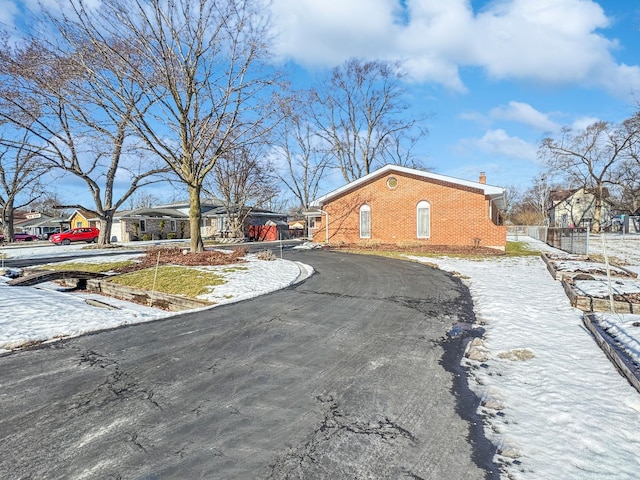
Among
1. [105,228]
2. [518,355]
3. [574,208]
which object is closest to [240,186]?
[105,228]

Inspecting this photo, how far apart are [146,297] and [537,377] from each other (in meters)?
8.99

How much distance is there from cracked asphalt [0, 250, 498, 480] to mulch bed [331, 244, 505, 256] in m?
12.6

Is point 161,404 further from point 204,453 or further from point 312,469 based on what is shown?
point 312,469

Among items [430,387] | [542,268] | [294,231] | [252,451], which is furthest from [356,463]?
[294,231]

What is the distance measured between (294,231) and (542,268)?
3887cm

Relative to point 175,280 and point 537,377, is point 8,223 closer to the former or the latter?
point 175,280

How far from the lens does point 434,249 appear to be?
19.1m

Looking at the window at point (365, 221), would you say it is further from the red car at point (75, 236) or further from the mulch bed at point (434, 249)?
the red car at point (75, 236)

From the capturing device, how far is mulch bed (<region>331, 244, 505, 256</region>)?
1739 centimetres

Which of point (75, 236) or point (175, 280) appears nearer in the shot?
point (175, 280)

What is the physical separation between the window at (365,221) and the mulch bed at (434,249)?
4.08ft

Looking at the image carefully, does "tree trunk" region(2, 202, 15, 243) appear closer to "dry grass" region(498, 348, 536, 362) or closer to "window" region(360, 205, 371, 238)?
"window" region(360, 205, 371, 238)

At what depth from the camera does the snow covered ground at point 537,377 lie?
2598 millimetres

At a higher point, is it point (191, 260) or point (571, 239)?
point (571, 239)
